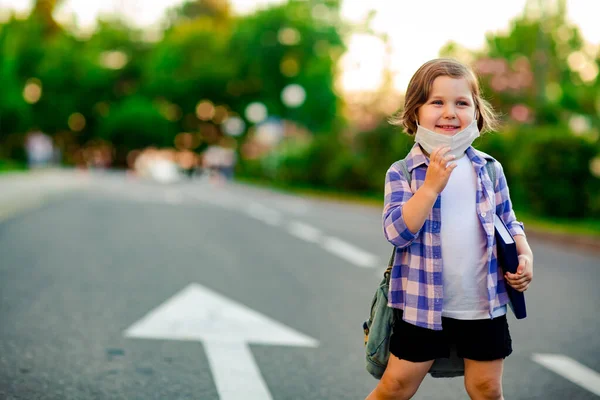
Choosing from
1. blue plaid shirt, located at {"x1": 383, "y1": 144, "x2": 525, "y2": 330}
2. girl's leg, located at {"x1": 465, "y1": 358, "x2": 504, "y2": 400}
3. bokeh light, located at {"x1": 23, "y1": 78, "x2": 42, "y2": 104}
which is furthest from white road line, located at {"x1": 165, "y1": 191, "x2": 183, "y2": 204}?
bokeh light, located at {"x1": 23, "y1": 78, "x2": 42, "y2": 104}

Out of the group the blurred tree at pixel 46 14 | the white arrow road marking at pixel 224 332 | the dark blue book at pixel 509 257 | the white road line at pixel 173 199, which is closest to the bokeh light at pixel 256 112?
the blurred tree at pixel 46 14

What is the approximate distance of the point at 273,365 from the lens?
14.5 feet

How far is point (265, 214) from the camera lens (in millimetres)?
17906

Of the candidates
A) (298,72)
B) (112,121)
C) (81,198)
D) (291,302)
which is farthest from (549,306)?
(112,121)

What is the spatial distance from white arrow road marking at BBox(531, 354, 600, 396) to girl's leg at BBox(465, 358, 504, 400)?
1.63 meters

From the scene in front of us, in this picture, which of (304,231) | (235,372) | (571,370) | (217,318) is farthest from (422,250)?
(304,231)

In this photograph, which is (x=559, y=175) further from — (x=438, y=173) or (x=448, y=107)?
(x=438, y=173)

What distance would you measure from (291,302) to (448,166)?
4.22m

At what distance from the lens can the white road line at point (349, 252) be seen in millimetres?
9500

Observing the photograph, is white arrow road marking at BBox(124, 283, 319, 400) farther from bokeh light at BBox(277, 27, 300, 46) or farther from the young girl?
bokeh light at BBox(277, 27, 300, 46)

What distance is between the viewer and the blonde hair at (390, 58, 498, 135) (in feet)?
8.85

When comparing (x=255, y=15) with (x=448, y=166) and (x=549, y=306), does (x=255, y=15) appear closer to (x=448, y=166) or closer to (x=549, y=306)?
(x=549, y=306)

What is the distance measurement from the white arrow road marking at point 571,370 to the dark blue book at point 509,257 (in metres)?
1.64

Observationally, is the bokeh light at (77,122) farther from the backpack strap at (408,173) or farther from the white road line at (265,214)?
the backpack strap at (408,173)
